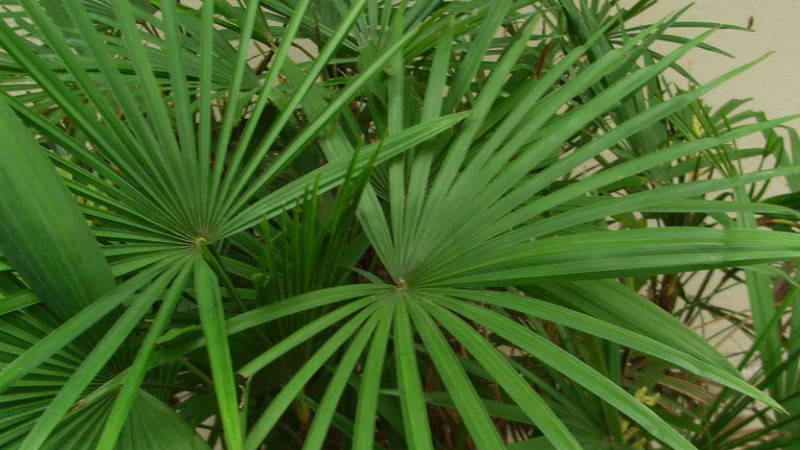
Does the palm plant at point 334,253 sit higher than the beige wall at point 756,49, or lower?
lower

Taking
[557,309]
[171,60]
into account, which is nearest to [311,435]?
[557,309]

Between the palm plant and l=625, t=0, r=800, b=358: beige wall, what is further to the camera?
l=625, t=0, r=800, b=358: beige wall

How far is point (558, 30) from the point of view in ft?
2.76

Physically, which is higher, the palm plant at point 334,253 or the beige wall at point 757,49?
the beige wall at point 757,49

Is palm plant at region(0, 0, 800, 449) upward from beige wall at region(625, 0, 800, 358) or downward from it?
downward

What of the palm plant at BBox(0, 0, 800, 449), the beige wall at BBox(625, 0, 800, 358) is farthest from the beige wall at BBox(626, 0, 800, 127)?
the palm plant at BBox(0, 0, 800, 449)

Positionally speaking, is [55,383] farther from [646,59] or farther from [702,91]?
[646,59]

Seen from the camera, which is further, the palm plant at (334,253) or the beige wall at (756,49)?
the beige wall at (756,49)

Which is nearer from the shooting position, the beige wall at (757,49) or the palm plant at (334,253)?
the palm plant at (334,253)

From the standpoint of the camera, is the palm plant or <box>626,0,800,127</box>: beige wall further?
<box>626,0,800,127</box>: beige wall

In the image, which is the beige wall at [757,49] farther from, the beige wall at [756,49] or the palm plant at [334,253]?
the palm plant at [334,253]

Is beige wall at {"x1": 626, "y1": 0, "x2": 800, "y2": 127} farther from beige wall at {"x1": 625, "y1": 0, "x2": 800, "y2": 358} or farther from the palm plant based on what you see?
the palm plant

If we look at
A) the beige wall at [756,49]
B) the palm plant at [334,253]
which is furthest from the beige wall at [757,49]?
the palm plant at [334,253]

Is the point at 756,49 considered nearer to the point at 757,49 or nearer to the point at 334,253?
the point at 757,49
